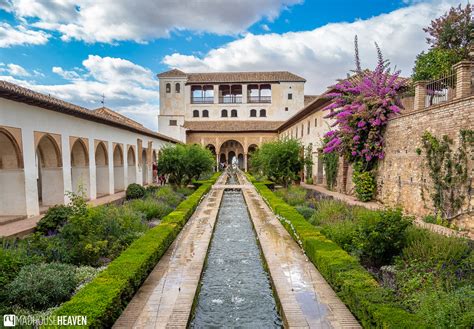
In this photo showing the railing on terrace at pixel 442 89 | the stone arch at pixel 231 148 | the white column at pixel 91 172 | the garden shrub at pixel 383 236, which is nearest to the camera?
the garden shrub at pixel 383 236

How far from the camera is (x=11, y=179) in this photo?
9.86 m

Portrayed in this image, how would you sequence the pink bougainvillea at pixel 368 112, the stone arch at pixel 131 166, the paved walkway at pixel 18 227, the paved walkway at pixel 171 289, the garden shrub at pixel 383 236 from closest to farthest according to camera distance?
the paved walkway at pixel 171 289
the garden shrub at pixel 383 236
the paved walkway at pixel 18 227
the pink bougainvillea at pixel 368 112
the stone arch at pixel 131 166

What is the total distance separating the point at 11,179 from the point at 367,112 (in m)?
12.3

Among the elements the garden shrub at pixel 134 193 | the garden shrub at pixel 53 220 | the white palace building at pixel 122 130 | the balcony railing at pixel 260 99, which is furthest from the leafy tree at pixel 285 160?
the balcony railing at pixel 260 99

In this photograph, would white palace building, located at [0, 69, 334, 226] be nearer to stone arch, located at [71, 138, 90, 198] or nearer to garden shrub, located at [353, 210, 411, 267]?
stone arch, located at [71, 138, 90, 198]

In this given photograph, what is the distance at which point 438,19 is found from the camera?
18.3 meters

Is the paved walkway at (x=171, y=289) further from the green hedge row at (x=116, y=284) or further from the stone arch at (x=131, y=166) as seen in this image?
the stone arch at (x=131, y=166)

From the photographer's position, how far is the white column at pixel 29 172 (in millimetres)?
10008

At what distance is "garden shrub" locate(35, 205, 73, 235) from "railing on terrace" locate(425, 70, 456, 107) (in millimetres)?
10865

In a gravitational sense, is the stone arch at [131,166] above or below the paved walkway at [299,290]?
above

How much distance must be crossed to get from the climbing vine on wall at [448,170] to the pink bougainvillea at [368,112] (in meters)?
3.28

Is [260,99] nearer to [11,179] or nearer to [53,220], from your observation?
[11,179]

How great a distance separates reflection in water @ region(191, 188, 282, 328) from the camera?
477 cm

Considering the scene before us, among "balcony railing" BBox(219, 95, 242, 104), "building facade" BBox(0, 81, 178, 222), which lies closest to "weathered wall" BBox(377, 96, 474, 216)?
"building facade" BBox(0, 81, 178, 222)
